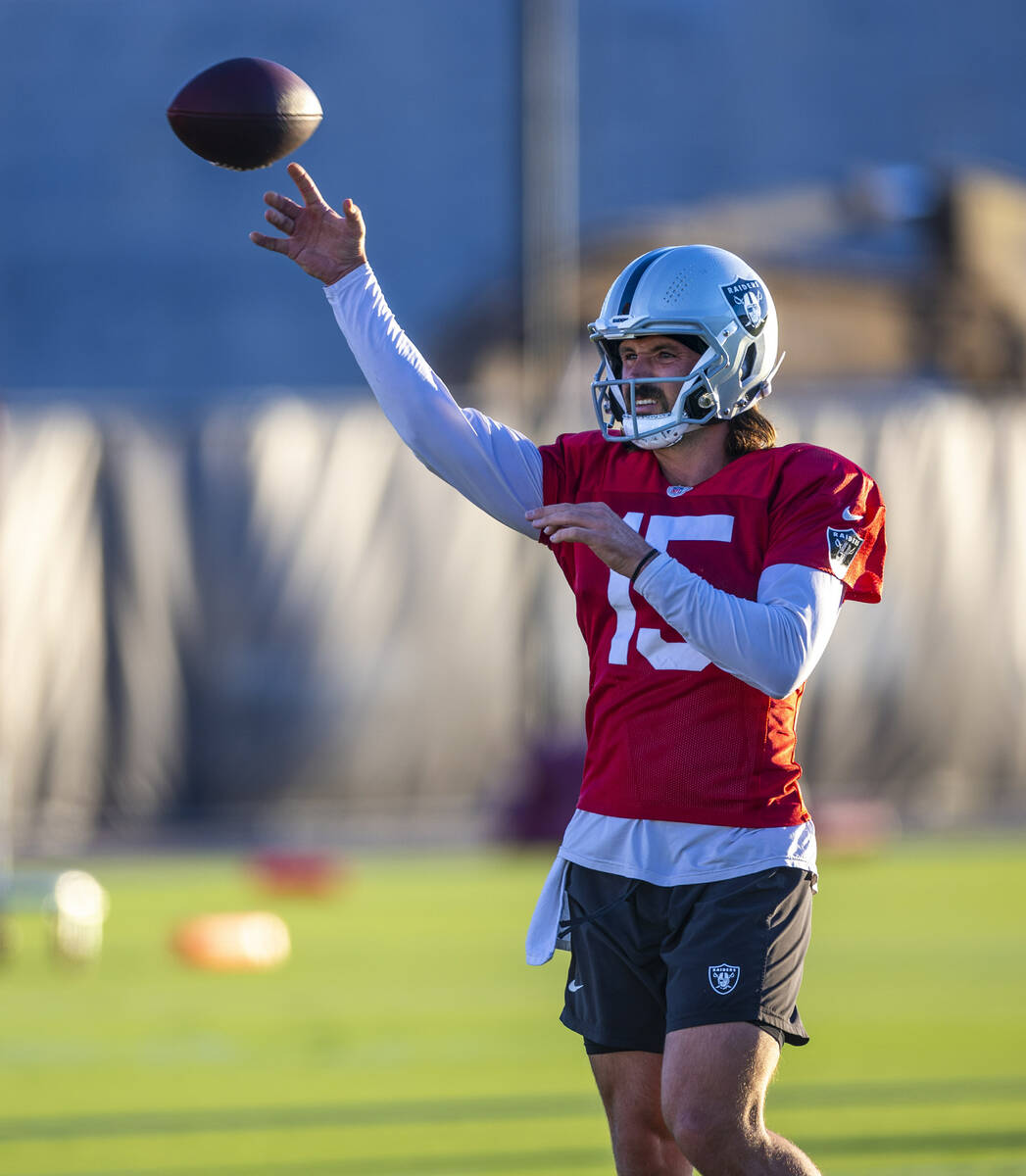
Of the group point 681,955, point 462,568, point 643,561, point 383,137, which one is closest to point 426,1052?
point 681,955

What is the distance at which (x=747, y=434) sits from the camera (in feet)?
14.3

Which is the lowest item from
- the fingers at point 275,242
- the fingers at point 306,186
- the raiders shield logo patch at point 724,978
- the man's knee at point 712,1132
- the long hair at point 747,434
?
the man's knee at point 712,1132

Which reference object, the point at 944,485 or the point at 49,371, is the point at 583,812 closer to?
the point at 944,485

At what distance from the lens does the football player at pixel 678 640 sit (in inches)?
155

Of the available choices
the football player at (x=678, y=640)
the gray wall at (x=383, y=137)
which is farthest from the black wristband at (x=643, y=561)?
the gray wall at (x=383, y=137)

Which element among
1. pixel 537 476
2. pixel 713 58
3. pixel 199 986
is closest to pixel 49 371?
pixel 713 58

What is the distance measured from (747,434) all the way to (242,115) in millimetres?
1295

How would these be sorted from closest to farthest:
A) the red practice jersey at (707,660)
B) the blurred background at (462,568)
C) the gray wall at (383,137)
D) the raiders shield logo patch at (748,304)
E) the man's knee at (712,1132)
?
the man's knee at (712,1132)
the red practice jersey at (707,660)
the raiders shield logo patch at (748,304)
the blurred background at (462,568)
the gray wall at (383,137)

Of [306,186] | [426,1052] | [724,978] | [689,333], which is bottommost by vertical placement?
[426,1052]

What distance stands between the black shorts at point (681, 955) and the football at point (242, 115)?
169 centimetres

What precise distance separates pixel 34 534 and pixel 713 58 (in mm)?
17316

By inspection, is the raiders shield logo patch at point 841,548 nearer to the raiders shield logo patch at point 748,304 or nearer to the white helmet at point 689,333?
the white helmet at point 689,333

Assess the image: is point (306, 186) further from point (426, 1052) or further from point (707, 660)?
point (426, 1052)

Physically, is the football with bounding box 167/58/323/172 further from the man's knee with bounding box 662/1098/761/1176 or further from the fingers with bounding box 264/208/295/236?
the man's knee with bounding box 662/1098/761/1176
